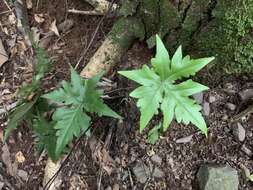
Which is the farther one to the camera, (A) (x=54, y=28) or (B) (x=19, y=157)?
(A) (x=54, y=28)

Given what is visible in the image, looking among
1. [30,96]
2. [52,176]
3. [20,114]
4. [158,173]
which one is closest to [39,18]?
[30,96]

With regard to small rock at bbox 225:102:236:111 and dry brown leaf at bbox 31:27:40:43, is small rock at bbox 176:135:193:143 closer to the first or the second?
small rock at bbox 225:102:236:111

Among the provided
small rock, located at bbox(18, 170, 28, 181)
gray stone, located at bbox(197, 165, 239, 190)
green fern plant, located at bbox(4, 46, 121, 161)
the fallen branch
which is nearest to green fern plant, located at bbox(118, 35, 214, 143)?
green fern plant, located at bbox(4, 46, 121, 161)

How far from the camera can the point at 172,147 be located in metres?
2.47

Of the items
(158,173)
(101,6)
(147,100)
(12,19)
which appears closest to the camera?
(147,100)

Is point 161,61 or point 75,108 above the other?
point 161,61

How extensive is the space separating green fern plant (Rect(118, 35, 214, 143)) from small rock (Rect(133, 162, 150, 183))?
670mm

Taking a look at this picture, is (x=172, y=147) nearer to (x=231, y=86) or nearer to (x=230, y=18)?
(x=231, y=86)

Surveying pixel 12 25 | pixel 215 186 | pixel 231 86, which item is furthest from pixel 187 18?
pixel 12 25

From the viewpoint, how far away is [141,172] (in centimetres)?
242

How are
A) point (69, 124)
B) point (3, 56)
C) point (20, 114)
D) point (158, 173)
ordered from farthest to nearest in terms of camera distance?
point (3, 56) < point (158, 173) < point (20, 114) < point (69, 124)

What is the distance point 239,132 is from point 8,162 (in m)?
1.35

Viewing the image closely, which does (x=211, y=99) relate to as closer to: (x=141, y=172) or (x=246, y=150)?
(x=246, y=150)

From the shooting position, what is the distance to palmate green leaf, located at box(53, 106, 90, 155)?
2.15 metres
